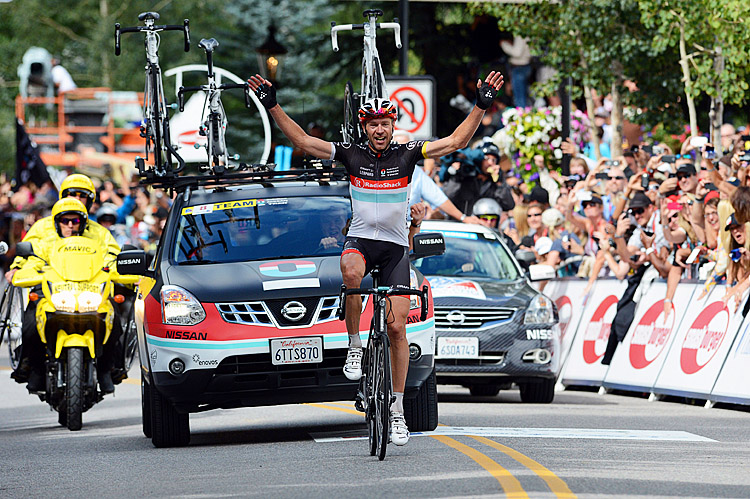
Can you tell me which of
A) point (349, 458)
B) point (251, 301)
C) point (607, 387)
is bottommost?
point (607, 387)

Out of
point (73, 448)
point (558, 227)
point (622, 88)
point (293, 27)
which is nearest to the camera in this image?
point (73, 448)

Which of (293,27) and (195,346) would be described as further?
(293,27)

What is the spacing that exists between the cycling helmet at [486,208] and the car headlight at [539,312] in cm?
384

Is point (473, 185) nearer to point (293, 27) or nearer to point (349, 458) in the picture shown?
point (349, 458)

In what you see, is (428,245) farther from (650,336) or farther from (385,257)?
(650,336)

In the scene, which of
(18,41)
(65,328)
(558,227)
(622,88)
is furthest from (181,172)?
(18,41)

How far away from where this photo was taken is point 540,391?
685 inches

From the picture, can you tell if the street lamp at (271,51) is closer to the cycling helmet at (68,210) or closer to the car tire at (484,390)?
the car tire at (484,390)

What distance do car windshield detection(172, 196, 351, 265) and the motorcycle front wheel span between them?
1.72 metres

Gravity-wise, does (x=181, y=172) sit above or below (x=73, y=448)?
above

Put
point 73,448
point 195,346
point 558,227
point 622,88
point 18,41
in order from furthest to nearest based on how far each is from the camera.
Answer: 1. point 18,41
2. point 622,88
3. point 558,227
4. point 73,448
5. point 195,346

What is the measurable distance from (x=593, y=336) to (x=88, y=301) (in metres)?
6.87

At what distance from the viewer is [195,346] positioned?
1251cm

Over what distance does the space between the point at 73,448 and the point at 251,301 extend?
201 cm
